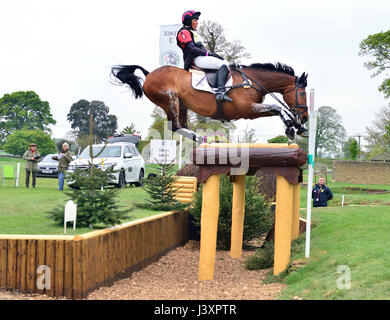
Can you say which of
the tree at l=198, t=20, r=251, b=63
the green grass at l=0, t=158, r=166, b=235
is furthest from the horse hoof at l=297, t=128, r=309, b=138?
the tree at l=198, t=20, r=251, b=63

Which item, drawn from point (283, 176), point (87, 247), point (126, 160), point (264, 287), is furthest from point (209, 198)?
point (126, 160)

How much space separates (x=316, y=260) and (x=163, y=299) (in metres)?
2.20

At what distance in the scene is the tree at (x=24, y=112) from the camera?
43375mm

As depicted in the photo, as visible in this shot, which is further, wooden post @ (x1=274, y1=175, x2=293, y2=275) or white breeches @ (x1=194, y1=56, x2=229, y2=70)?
white breeches @ (x1=194, y1=56, x2=229, y2=70)

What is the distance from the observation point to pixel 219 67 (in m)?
7.86

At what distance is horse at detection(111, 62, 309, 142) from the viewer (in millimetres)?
7699

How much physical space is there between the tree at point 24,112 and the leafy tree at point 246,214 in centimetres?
3524

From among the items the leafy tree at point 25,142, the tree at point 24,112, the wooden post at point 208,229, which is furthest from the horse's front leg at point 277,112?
the tree at point 24,112

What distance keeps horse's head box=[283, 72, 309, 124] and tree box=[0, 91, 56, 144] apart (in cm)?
A: 3749

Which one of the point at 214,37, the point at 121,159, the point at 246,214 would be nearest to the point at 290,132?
the point at 246,214

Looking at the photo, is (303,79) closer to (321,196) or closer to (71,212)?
(71,212)

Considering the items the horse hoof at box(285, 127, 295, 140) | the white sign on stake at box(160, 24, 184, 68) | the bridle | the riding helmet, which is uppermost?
the white sign on stake at box(160, 24, 184, 68)

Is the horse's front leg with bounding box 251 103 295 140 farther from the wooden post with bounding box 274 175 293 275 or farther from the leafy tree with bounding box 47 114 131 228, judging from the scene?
the leafy tree with bounding box 47 114 131 228
